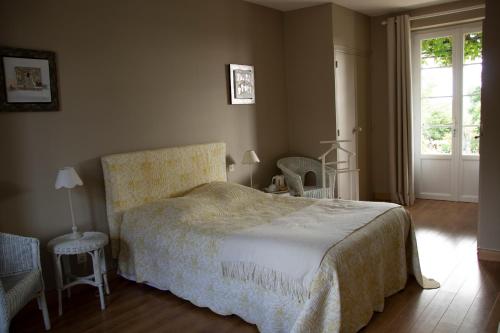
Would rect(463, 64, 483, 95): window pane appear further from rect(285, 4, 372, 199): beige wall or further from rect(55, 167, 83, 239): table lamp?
rect(55, 167, 83, 239): table lamp

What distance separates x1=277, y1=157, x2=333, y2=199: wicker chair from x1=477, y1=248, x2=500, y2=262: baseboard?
158cm

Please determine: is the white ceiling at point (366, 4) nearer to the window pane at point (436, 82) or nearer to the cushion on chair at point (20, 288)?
the window pane at point (436, 82)

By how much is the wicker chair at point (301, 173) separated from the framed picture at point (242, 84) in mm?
894

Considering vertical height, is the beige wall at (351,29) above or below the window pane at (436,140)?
above

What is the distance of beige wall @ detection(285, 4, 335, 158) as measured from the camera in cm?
505

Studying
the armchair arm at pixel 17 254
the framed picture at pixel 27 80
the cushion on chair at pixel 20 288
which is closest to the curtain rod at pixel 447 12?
the framed picture at pixel 27 80

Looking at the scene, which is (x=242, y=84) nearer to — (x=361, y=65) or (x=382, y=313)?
(x=361, y=65)

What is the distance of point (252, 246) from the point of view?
2639mm

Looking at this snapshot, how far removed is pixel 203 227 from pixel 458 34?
4416 mm

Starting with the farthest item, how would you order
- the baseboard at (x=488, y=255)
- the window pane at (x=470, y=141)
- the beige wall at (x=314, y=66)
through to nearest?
the window pane at (x=470, y=141)
the beige wall at (x=314, y=66)
the baseboard at (x=488, y=255)

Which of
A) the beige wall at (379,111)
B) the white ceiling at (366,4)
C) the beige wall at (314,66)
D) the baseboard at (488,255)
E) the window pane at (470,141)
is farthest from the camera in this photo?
the beige wall at (379,111)

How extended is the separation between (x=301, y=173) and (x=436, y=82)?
7.53ft

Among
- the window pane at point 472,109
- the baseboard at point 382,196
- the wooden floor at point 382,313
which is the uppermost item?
the window pane at point 472,109

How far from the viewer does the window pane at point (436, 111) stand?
5656mm
